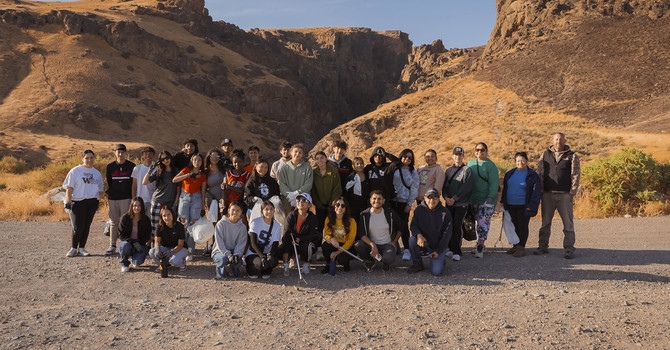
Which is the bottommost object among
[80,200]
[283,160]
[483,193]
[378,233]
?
[378,233]

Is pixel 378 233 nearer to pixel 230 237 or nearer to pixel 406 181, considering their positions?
pixel 406 181

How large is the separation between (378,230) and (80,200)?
16.8 ft

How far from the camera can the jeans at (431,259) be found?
6.80 meters

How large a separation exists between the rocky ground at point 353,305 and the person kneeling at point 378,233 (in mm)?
264

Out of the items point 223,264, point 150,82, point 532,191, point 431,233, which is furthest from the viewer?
point 150,82

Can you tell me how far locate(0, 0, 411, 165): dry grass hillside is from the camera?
140 ft

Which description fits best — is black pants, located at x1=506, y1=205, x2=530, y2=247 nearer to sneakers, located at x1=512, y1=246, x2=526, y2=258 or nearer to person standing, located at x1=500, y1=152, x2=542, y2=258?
person standing, located at x1=500, y1=152, x2=542, y2=258

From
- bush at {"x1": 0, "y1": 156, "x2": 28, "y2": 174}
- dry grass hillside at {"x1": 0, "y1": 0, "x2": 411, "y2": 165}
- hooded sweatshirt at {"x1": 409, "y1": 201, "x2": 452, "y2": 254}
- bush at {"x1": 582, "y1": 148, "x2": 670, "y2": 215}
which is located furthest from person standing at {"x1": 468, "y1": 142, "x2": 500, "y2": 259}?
dry grass hillside at {"x1": 0, "y1": 0, "x2": 411, "y2": 165}

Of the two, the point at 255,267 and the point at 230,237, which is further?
the point at 230,237

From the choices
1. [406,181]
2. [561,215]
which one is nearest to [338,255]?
[406,181]

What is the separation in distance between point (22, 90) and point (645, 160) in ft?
164

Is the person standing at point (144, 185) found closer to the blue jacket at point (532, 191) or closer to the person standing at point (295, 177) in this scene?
the person standing at point (295, 177)

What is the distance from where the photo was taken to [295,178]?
301 inches

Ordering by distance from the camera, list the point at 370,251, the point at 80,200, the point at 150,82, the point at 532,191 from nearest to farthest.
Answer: the point at 370,251 → the point at 532,191 → the point at 80,200 → the point at 150,82
